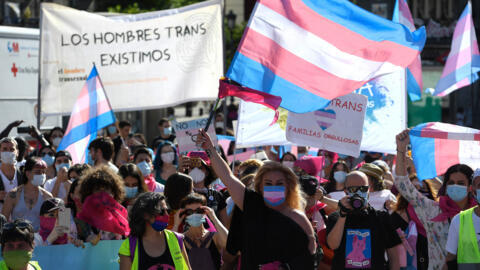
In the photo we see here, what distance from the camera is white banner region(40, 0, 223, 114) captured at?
36.7 ft

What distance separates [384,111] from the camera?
9.66 m

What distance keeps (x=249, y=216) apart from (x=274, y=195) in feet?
0.60

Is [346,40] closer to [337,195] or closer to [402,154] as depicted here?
[337,195]

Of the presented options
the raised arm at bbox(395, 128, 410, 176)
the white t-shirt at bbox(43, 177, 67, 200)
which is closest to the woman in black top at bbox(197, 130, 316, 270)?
the raised arm at bbox(395, 128, 410, 176)

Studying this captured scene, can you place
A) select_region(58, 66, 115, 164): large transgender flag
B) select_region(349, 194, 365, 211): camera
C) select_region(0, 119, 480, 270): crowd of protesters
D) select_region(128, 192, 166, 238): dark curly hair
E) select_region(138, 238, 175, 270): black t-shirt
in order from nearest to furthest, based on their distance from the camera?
select_region(0, 119, 480, 270): crowd of protesters, select_region(138, 238, 175, 270): black t-shirt, select_region(128, 192, 166, 238): dark curly hair, select_region(349, 194, 365, 211): camera, select_region(58, 66, 115, 164): large transgender flag

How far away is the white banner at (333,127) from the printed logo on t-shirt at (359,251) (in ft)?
7.92

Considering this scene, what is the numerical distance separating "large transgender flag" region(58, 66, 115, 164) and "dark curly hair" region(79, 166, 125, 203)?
10.6 ft

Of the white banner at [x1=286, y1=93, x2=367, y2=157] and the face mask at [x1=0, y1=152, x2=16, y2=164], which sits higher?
the white banner at [x1=286, y1=93, x2=367, y2=157]

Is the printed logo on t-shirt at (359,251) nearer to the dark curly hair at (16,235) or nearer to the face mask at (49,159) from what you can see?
the dark curly hair at (16,235)

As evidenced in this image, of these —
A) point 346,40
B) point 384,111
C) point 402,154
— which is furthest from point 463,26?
point 402,154

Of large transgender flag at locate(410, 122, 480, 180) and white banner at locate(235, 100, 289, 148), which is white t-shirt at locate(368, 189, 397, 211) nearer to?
large transgender flag at locate(410, 122, 480, 180)

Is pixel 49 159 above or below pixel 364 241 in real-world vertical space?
above

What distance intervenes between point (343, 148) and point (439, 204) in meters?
1.78

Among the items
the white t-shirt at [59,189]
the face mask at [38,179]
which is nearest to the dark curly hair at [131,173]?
the face mask at [38,179]
